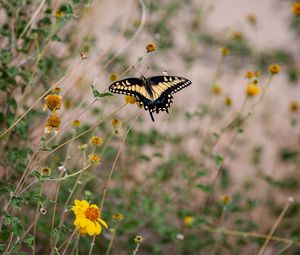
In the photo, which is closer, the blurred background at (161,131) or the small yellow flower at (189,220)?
the blurred background at (161,131)

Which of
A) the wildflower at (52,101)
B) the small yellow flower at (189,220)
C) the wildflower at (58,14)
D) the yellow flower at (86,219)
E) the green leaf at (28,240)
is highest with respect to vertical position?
the wildflower at (58,14)

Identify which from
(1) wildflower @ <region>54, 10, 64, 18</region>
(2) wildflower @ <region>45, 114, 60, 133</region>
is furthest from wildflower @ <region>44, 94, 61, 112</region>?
(1) wildflower @ <region>54, 10, 64, 18</region>

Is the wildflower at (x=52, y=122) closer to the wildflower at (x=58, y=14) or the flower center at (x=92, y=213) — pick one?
the flower center at (x=92, y=213)

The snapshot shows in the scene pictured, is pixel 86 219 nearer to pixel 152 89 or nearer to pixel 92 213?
pixel 92 213

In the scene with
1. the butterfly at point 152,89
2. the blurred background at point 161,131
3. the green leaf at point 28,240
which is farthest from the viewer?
the blurred background at point 161,131

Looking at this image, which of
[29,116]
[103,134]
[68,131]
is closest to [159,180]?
[103,134]

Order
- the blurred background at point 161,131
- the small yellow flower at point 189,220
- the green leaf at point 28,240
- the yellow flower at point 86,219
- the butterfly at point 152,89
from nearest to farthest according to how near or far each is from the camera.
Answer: the yellow flower at point 86,219
the green leaf at point 28,240
the butterfly at point 152,89
the blurred background at point 161,131
the small yellow flower at point 189,220

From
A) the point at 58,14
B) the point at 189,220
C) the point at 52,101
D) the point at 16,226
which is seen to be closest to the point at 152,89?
the point at 58,14

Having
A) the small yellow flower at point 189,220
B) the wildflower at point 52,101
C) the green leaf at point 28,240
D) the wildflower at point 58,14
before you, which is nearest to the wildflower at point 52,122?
the wildflower at point 52,101
